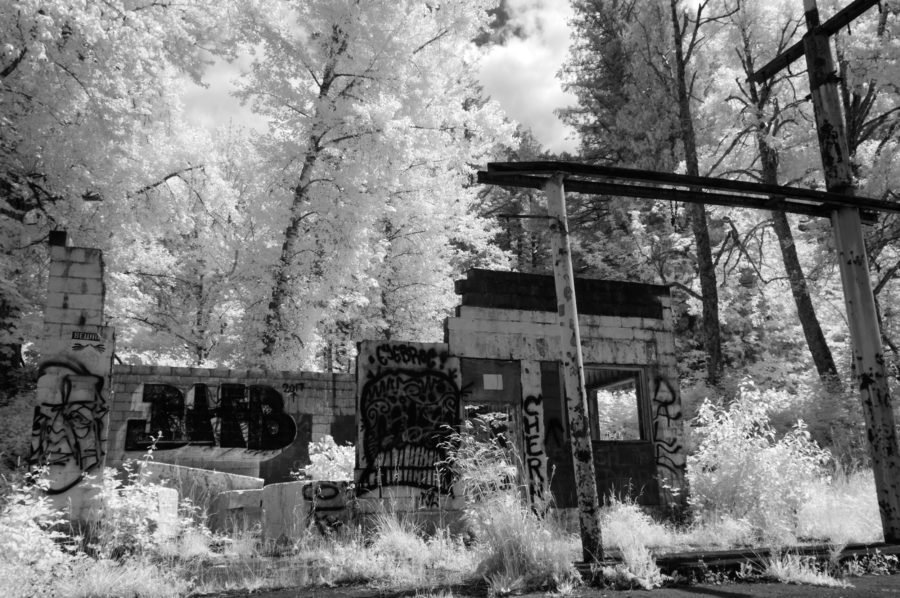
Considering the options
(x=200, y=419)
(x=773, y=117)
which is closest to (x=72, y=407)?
(x=200, y=419)

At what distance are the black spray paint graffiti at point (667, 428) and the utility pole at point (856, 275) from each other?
310cm

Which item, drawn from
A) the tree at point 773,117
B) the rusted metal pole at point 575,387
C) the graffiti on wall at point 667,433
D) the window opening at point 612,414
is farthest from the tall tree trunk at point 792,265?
the rusted metal pole at point 575,387

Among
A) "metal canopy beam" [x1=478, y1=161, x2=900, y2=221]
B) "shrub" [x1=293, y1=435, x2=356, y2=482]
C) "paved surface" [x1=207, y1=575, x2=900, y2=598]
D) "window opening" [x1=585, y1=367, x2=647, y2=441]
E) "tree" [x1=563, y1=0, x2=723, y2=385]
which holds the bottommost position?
"paved surface" [x1=207, y1=575, x2=900, y2=598]

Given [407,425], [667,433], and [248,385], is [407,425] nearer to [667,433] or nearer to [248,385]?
[248,385]

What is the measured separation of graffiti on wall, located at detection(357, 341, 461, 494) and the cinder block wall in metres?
3.49

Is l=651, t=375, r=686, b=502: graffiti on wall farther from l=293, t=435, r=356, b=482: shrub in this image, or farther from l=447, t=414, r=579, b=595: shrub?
l=293, t=435, r=356, b=482: shrub

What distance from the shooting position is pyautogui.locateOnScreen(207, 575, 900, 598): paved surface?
18.8ft

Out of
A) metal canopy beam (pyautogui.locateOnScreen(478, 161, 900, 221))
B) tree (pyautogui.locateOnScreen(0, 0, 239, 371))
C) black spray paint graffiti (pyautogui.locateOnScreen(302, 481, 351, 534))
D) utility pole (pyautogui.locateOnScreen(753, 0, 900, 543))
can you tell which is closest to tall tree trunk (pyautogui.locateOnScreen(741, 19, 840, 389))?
utility pole (pyautogui.locateOnScreen(753, 0, 900, 543))

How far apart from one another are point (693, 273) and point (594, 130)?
7.60m

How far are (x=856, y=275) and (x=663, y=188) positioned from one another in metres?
3.09

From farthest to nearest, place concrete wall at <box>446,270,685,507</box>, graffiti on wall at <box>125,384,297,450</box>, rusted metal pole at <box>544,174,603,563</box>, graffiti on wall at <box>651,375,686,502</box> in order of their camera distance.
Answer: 1. graffiti on wall at <box>125,384,297,450</box>
2. graffiti on wall at <box>651,375,686,502</box>
3. concrete wall at <box>446,270,685,507</box>
4. rusted metal pole at <box>544,174,603,563</box>

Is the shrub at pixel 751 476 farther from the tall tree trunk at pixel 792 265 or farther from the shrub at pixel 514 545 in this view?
the tall tree trunk at pixel 792 265

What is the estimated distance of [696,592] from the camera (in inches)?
236

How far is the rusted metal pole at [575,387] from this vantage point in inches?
256
